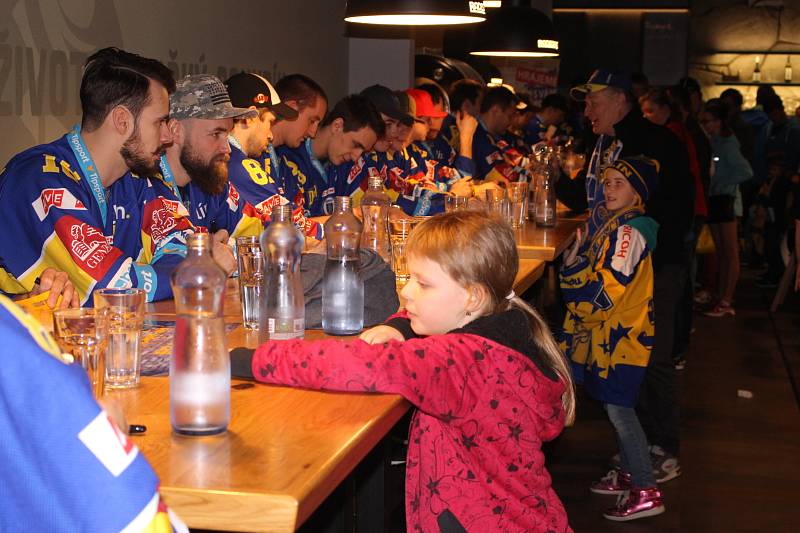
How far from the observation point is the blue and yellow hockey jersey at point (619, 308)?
413 cm

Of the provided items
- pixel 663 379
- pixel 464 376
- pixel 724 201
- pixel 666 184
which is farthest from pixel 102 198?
pixel 724 201

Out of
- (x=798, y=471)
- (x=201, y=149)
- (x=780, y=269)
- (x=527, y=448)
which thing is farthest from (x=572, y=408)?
(x=780, y=269)

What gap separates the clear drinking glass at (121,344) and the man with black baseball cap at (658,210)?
2826mm

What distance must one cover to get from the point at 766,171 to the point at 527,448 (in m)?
10.7

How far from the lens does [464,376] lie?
2002 mm

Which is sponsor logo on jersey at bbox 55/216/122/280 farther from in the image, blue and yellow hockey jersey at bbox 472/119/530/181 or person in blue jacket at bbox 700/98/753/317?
person in blue jacket at bbox 700/98/753/317

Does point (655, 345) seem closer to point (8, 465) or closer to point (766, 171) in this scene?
point (8, 465)

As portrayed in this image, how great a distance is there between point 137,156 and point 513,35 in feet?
13.8

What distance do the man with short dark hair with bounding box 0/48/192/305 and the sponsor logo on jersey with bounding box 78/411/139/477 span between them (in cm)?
180

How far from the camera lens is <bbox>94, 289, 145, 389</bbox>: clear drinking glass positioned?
1.96 metres

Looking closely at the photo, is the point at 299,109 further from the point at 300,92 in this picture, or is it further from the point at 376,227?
the point at 376,227

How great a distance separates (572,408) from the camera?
7.66ft

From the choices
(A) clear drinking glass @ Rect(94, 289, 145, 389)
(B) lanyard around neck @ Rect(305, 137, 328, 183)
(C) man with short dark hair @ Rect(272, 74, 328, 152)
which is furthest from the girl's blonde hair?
(B) lanyard around neck @ Rect(305, 137, 328, 183)

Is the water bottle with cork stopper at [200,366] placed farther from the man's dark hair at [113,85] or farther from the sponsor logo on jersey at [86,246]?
the man's dark hair at [113,85]
